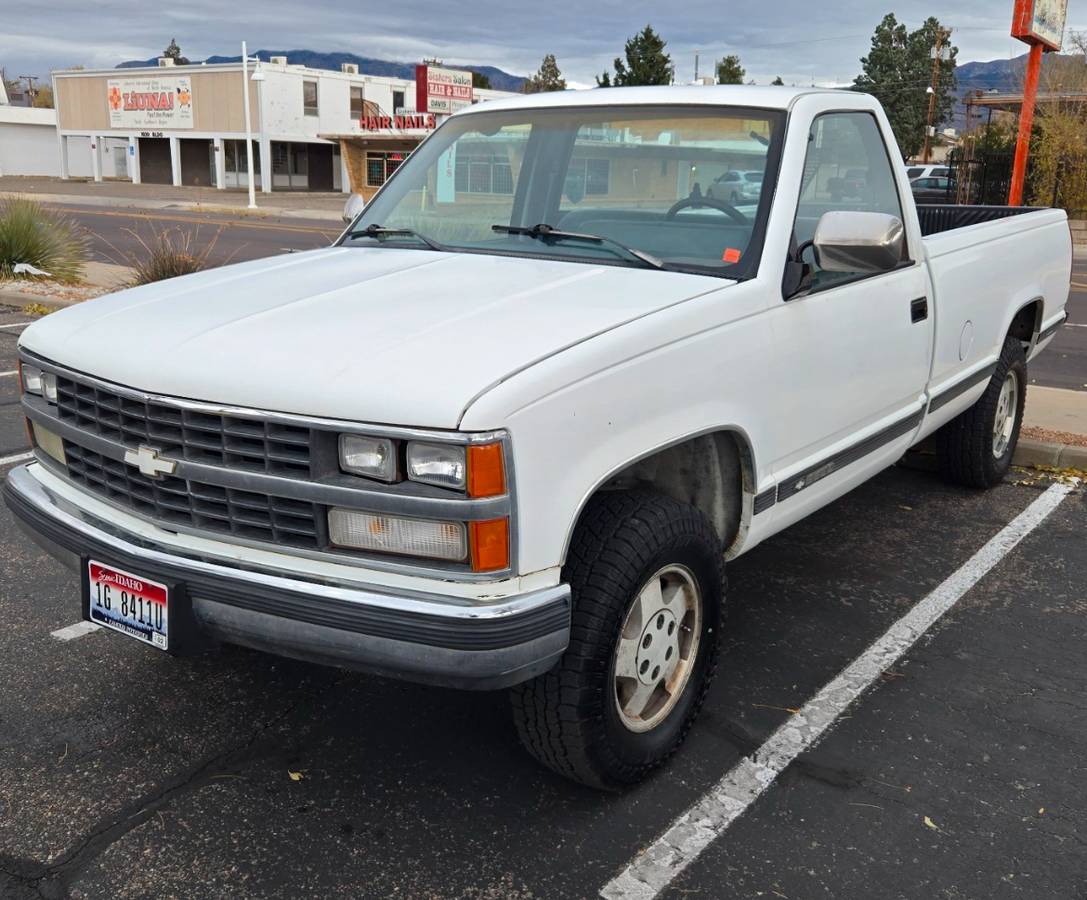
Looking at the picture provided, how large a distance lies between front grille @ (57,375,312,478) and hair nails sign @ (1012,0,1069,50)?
15141mm

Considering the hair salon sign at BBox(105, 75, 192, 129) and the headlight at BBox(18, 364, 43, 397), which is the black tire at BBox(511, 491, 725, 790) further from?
the hair salon sign at BBox(105, 75, 192, 129)

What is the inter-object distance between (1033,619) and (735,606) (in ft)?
3.80

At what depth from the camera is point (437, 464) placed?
250 cm

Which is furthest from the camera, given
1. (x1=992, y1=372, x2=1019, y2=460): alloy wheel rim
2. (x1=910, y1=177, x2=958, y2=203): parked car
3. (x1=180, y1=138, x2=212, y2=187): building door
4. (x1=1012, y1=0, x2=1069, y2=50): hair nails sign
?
(x1=180, y1=138, x2=212, y2=187): building door

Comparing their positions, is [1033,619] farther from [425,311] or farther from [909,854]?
[425,311]

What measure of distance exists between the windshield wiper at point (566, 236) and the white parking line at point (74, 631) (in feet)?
6.97

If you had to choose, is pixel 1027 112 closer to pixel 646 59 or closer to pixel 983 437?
pixel 983 437

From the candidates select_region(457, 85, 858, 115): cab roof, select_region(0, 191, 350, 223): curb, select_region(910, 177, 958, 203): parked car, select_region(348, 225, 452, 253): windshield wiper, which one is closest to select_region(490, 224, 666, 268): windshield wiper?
select_region(348, 225, 452, 253): windshield wiper

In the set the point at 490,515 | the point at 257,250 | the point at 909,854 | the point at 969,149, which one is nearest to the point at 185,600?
the point at 490,515

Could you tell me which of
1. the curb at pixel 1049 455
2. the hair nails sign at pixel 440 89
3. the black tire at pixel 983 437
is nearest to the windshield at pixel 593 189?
the black tire at pixel 983 437

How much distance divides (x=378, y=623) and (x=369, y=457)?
38 centimetres

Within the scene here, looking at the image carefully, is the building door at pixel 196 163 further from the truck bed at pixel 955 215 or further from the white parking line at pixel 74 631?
the white parking line at pixel 74 631

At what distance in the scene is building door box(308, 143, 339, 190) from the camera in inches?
2370

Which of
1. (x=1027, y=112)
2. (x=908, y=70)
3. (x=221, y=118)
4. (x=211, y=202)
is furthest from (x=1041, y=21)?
(x=908, y=70)
